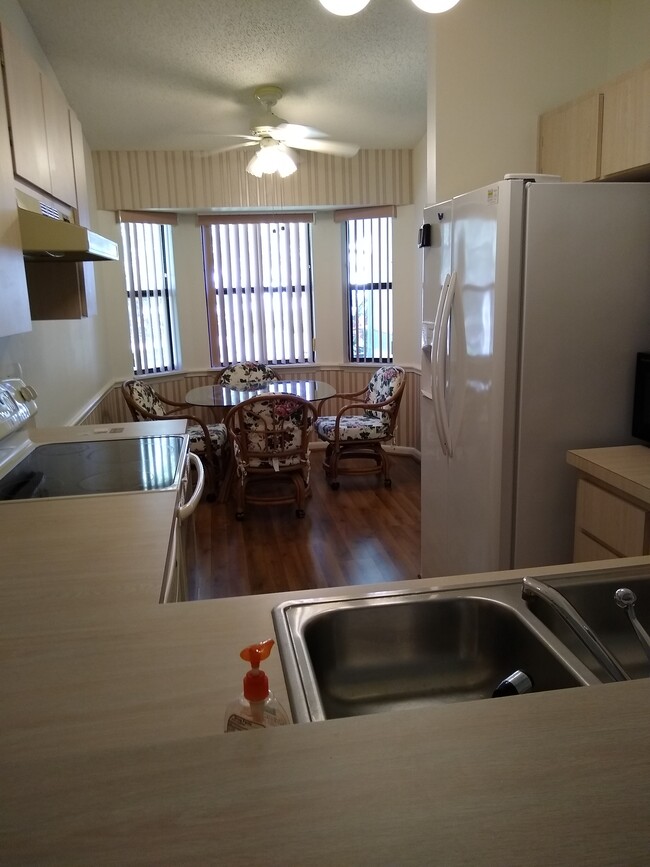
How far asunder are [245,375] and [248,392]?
25.3 inches

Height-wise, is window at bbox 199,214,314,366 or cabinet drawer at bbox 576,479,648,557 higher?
window at bbox 199,214,314,366

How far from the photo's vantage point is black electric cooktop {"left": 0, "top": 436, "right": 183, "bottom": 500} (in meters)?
1.91

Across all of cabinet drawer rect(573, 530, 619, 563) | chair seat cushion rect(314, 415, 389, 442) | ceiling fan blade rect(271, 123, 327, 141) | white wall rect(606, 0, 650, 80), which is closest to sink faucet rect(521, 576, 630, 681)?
cabinet drawer rect(573, 530, 619, 563)

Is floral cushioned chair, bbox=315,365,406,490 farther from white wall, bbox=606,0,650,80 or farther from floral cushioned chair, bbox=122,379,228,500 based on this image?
white wall, bbox=606,0,650,80

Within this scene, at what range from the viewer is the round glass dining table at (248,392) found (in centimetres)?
471

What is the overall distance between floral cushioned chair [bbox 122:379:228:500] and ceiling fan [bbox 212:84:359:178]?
5.94ft

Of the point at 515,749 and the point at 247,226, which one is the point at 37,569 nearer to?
the point at 515,749

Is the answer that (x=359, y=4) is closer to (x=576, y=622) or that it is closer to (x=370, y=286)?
(x=576, y=622)

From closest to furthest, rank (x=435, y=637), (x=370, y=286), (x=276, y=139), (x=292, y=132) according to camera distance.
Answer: (x=435, y=637) → (x=292, y=132) → (x=276, y=139) → (x=370, y=286)

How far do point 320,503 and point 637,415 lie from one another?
269 centimetres

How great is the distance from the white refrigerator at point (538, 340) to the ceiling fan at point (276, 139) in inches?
65.8

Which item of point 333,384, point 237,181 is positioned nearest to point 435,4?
point 237,181

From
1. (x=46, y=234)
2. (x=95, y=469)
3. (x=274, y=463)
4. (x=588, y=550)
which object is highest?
(x=46, y=234)

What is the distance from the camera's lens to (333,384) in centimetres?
623
